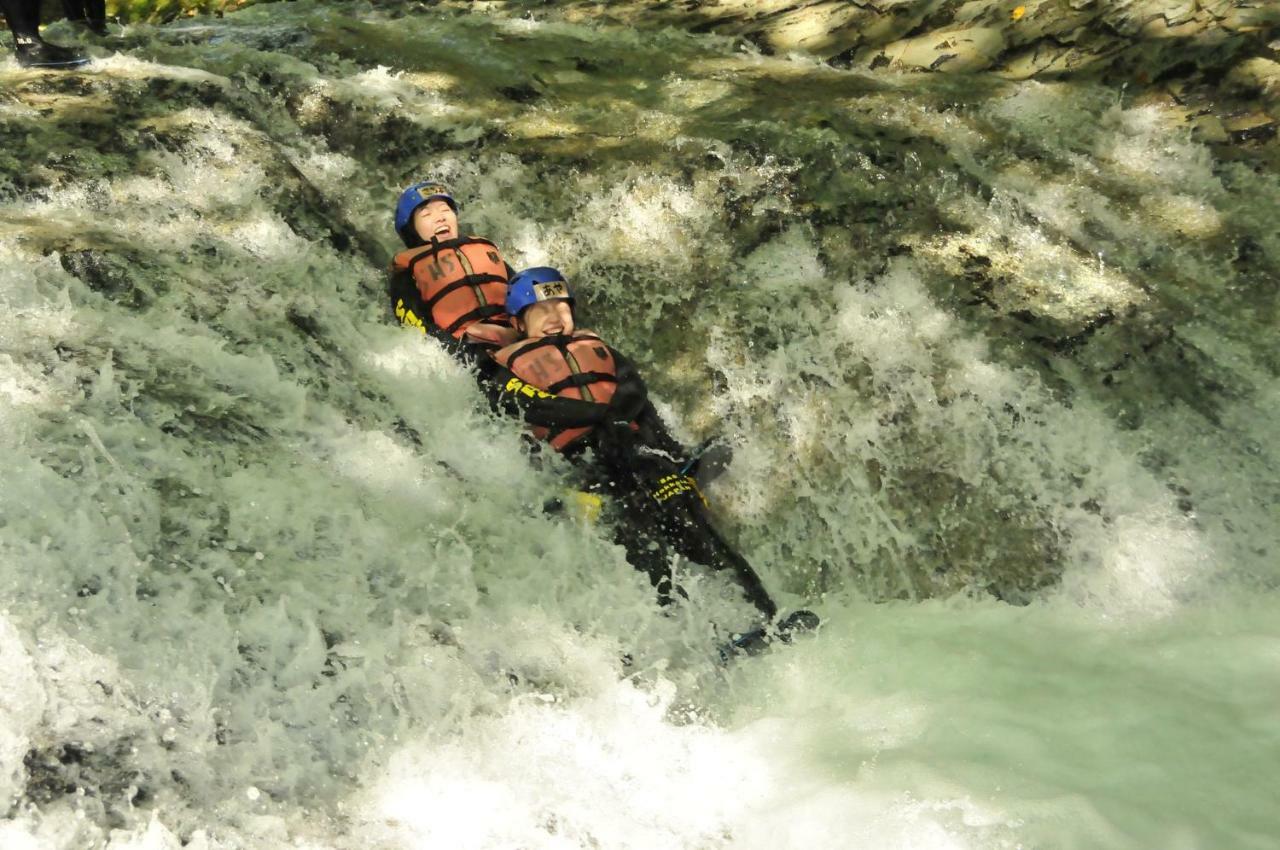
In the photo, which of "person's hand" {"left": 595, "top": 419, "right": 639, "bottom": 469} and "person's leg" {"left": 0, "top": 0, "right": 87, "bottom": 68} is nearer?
"person's hand" {"left": 595, "top": 419, "right": 639, "bottom": 469}

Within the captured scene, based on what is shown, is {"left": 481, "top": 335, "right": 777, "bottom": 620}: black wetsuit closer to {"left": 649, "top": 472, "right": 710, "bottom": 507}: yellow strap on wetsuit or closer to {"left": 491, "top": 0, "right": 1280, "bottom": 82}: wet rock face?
{"left": 649, "top": 472, "right": 710, "bottom": 507}: yellow strap on wetsuit

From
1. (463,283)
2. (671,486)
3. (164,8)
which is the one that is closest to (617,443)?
(671,486)

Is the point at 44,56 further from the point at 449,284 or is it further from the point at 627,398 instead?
the point at 627,398

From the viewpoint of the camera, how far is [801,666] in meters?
4.18

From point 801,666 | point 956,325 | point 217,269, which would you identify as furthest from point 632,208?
point 801,666

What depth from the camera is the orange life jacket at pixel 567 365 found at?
16.7 feet

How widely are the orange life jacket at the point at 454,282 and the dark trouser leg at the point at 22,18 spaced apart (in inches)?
125

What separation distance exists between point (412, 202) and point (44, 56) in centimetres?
286

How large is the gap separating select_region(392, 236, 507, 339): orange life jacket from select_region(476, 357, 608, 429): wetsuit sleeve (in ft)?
2.27

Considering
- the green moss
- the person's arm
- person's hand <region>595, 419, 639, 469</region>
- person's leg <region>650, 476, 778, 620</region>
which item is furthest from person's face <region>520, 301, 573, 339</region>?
the green moss

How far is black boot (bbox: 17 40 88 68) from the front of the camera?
6.41 m

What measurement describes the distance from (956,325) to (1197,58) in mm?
3582

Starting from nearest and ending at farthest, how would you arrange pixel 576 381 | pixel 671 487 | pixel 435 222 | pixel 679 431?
pixel 671 487 < pixel 576 381 < pixel 679 431 < pixel 435 222

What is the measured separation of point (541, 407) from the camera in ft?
16.0
